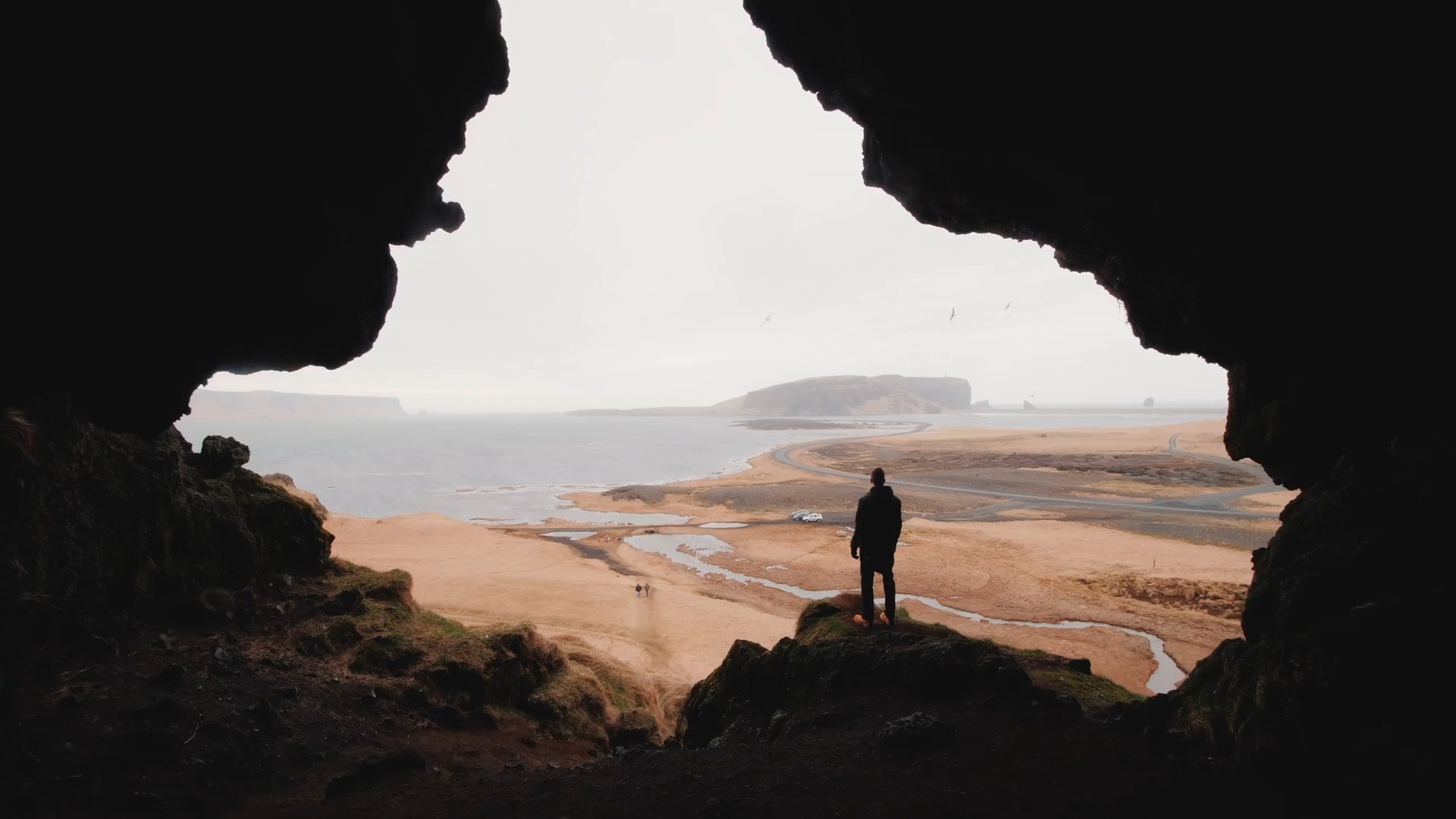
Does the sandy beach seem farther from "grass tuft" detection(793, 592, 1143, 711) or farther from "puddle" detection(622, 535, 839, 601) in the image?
"grass tuft" detection(793, 592, 1143, 711)

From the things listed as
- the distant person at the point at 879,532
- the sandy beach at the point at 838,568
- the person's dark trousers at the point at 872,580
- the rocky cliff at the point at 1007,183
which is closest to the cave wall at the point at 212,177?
the rocky cliff at the point at 1007,183

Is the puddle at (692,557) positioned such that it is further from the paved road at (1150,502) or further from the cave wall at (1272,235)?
the paved road at (1150,502)

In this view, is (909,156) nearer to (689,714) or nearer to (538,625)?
(689,714)

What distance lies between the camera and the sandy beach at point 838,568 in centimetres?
1798

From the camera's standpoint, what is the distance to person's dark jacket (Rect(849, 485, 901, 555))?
9.01 m

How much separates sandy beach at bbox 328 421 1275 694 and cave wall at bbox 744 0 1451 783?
11.0 metres

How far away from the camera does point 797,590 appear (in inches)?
961

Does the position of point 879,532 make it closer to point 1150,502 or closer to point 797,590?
point 797,590

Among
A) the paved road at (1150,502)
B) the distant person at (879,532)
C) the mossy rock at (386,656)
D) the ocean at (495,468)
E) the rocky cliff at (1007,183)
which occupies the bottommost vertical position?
the ocean at (495,468)

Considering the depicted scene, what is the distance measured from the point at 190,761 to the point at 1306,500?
39.4 ft

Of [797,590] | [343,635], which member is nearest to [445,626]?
[343,635]

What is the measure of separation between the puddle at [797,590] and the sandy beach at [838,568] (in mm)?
308

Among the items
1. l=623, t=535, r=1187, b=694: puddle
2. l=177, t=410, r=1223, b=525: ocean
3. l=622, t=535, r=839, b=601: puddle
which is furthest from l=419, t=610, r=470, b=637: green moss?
l=177, t=410, r=1223, b=525: ocean

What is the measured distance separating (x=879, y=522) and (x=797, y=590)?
54.2 ft
